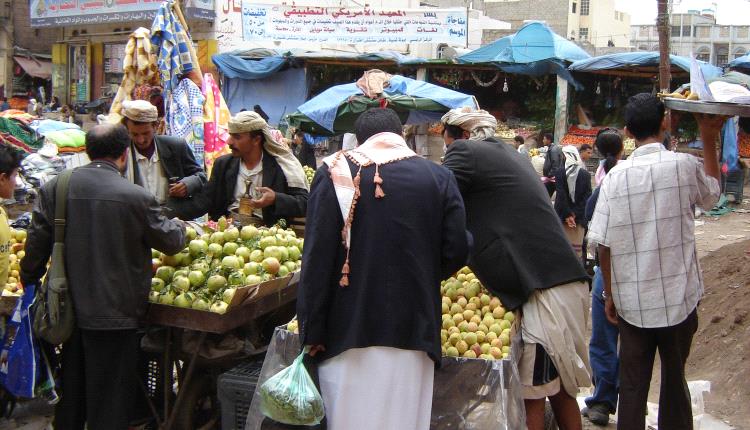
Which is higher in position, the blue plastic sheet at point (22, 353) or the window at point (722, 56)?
the window at point (722, 56)

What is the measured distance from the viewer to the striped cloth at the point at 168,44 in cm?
615

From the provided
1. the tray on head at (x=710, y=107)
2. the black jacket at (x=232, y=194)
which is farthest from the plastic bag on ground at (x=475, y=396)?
the black jacket at (x=232, y=194)

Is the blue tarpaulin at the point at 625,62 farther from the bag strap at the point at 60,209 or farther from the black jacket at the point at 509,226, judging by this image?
the bag strap at the point at 60,209

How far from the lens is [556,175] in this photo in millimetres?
8125

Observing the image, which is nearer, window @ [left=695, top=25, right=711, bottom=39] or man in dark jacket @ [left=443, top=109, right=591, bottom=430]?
man in dark jacket @ [left=443, top=109, right=591, bottom=430]

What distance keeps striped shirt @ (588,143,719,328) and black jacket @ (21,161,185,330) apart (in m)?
2.28

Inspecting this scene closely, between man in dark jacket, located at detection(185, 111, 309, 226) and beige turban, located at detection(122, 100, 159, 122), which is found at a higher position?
beige turban, located at detection(122, 100, 159, 122)

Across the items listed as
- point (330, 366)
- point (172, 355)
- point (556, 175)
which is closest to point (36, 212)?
point (172, 355)

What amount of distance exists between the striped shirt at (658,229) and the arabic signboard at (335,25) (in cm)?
1589

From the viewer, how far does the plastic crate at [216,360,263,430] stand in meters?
3.63

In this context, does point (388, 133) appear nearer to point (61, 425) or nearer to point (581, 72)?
point (61, 425)

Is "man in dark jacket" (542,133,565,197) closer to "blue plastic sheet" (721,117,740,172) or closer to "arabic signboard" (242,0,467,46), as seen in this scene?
"blue plastic sheet" (721,117,740,172)

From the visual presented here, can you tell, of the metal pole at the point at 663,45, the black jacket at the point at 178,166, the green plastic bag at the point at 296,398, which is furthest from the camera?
the metal pole at the point at 663,45

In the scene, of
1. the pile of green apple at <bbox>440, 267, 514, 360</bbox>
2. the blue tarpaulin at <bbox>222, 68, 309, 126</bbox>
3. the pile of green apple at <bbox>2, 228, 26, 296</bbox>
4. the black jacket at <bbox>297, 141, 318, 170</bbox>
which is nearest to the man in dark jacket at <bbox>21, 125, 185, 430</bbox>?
the pile of green apple at <bbox>2, 228, 26, 296</bbox>
